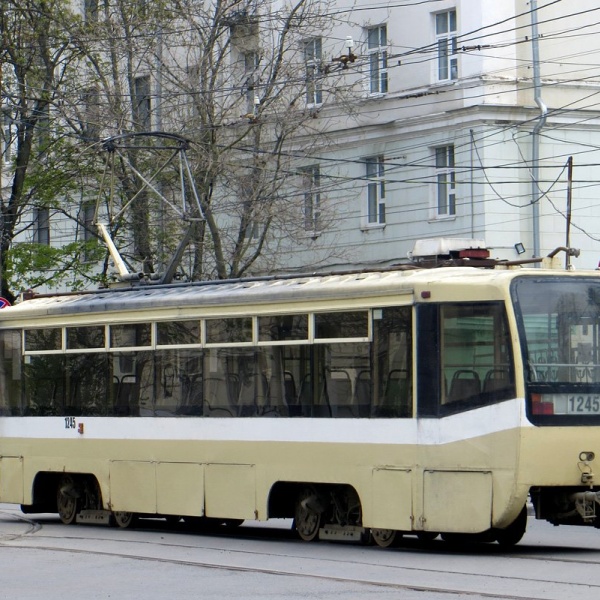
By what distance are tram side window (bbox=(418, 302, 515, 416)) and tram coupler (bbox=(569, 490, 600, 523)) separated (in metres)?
1.01

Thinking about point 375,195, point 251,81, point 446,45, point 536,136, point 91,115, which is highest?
point 446,45

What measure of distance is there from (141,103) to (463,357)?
19.7 m

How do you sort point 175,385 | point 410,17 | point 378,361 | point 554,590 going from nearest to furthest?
point 554,590
point 378,361
point 175,385
point 410,17

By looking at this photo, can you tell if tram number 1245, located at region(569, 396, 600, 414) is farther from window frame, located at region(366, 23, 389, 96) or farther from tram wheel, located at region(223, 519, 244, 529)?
window frame, located at region(366, 23, 389, 96)

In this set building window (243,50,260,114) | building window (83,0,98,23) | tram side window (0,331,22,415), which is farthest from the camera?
building window (83,0,98,23)

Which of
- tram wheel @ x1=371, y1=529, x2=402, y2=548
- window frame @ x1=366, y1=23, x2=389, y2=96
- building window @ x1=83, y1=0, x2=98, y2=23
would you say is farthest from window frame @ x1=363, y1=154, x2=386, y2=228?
tram wheel @ x1=371, y1=529, x2=402, y2=548

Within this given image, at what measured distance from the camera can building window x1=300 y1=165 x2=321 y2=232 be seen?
101 feet

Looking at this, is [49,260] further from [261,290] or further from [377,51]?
[261,290]

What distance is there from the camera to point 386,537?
13203mm

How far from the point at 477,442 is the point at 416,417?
26.1 inches

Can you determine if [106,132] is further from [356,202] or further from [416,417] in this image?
[416,417]

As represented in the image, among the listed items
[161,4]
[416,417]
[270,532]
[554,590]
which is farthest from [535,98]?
[554,590]

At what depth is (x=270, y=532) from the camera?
15.9m

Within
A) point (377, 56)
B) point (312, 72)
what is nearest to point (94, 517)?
point (312, 72)
